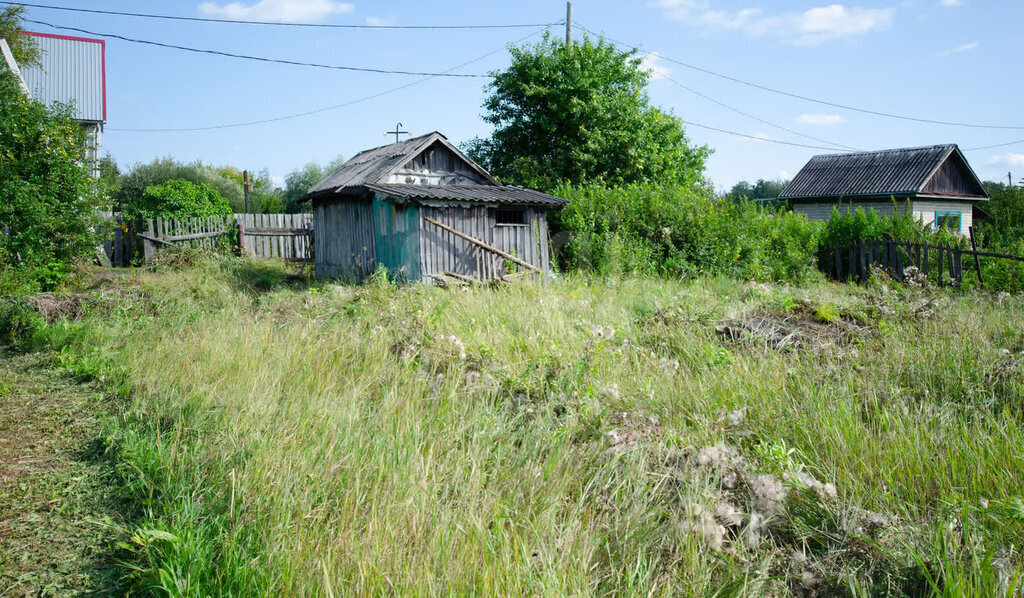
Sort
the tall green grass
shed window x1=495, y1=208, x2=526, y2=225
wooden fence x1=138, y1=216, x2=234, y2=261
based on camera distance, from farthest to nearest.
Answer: wooden fence x1=138, y1=216, x2=234, y2=261 < shed window x1=495, y1=208, x2=526, y2=225 < the tall green grass

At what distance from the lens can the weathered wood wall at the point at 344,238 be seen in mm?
13945

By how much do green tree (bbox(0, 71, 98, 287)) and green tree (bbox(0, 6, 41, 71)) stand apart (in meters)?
13.6

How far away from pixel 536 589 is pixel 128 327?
22.7 feet

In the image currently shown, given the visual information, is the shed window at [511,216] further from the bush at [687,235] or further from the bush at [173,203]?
the bush at [173,203]

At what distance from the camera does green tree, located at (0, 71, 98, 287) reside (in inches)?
419

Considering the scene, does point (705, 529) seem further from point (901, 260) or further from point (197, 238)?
point (197, 238)

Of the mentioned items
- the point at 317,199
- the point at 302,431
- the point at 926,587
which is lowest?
the point at 926,587

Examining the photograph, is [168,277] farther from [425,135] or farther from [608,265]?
[608,265]

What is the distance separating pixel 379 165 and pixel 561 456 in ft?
40.9

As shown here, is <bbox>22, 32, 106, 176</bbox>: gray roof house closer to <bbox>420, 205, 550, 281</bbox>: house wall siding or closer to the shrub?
the shrub

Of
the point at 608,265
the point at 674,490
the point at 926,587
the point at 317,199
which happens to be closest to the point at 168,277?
the point at 317,199

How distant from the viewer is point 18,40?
74.8 ft

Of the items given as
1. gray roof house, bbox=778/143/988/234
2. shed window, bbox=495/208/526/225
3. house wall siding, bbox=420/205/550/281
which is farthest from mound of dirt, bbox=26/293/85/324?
gray roof house, bbox=778/143/988/234

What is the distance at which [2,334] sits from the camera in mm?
7406
